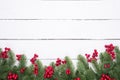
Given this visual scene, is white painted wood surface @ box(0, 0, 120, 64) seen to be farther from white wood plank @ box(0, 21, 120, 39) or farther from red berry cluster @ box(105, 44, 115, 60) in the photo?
red berry cluster @ box(105, 44, 115, 60)

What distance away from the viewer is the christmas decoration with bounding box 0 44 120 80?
3.39 m

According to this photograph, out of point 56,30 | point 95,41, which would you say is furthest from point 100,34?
point 56,30

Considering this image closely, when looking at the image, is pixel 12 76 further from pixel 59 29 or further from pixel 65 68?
pixel 59 29

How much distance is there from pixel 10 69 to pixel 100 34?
40.9 inches

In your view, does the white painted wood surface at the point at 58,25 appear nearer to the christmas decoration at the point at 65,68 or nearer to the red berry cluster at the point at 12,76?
the christmas decoration at the point at 65,68

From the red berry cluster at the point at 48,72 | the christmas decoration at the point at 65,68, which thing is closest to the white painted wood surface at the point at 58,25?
the christmas decoration at the point at 65,68

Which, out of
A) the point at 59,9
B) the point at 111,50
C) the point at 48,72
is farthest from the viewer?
the point at 59,9

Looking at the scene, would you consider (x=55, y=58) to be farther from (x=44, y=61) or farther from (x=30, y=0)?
(x=30, y=0)

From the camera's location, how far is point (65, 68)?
3434mm

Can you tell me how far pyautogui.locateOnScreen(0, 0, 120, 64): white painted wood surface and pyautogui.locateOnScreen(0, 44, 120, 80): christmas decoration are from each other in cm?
15

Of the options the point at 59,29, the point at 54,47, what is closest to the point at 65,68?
the point at 54,47

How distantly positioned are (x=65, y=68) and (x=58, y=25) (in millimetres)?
534

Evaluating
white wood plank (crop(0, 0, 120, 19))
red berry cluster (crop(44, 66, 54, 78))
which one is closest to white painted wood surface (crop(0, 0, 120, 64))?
white wood plank (crop(0, 0, 120, 19))

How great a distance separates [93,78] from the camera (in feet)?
11.1
